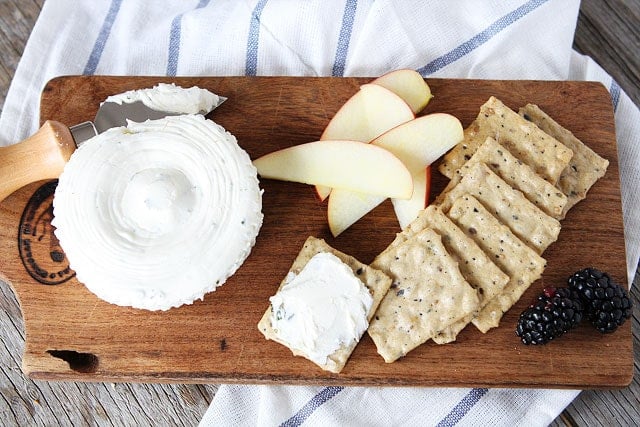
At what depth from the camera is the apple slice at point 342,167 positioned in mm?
2523

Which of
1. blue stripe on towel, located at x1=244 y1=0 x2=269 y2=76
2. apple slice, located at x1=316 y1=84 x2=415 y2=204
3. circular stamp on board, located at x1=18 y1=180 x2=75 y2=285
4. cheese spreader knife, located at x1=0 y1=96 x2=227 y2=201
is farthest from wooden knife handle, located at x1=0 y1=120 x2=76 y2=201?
apple slice, located at x1=316 y1=84 x2=415 y2=204

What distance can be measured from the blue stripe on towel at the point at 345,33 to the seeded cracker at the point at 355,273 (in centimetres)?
84

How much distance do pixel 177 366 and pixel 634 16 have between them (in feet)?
7.85

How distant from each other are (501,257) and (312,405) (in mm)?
876

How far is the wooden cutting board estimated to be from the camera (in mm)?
2449

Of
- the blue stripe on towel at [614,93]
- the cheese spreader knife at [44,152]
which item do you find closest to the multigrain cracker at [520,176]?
the blue stripe on towel at [614,93]

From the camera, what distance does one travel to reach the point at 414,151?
2574 mm

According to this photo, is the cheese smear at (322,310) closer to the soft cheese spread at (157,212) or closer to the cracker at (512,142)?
the soft cheese spread at (157,212)

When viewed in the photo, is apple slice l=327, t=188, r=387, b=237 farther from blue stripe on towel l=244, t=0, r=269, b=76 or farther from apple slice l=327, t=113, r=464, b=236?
blue stripe on towel l=244, t=0, r=269, b=76

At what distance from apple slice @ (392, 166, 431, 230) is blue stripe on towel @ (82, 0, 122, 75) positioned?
56.7 inches

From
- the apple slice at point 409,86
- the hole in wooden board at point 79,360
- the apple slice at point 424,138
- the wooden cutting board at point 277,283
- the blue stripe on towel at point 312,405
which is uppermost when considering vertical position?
the apple slice at point 409,86

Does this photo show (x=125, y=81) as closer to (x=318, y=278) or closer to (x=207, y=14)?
(x=207, y=14)

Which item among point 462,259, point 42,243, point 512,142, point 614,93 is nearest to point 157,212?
point 42,243

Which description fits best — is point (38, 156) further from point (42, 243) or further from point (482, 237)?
point (482, 237)
